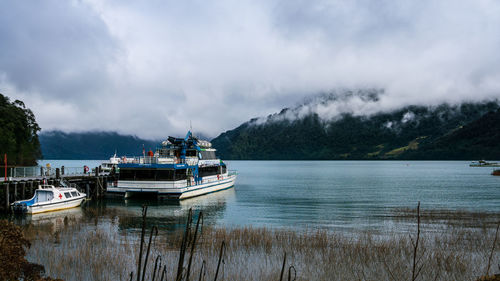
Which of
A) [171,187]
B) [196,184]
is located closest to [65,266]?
→ [171,187]

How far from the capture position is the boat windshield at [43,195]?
36797 mm

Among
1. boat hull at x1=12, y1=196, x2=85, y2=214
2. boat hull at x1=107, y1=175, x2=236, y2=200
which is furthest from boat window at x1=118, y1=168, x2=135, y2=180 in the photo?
boat hull at x1=12, y1=196, x2=85, y2=214

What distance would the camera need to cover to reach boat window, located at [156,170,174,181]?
4819cm

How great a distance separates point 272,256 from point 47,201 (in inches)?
1060

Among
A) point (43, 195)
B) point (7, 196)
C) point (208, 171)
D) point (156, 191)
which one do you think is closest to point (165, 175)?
point (156, 191)

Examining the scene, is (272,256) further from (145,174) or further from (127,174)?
(127,174)

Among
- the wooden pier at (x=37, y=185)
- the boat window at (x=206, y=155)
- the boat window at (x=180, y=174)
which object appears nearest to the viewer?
the wooden pier at (x=37, y=185)

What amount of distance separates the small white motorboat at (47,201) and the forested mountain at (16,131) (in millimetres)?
30177

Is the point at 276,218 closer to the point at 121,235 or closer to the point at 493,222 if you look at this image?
the point at 121,235

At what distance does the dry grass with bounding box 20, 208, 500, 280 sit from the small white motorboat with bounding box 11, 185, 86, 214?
507 inches

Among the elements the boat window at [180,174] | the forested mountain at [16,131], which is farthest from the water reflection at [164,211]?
the forested mountain at [16,131]

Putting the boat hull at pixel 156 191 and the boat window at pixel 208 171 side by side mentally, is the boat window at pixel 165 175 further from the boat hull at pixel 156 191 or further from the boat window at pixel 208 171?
the boat window at pixel 208 171

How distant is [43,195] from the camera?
3712 centimetres

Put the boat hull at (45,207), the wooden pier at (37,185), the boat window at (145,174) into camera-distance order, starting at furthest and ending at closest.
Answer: the boat window at (145,174) < the wooden pier at (37,185) < the boat hull at (45,207)
